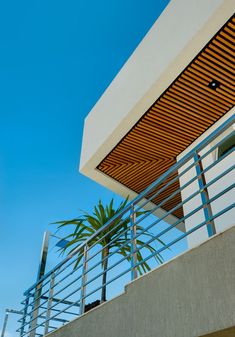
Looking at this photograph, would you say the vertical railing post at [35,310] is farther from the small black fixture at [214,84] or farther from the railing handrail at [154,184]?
the small black fixture at [214,84]

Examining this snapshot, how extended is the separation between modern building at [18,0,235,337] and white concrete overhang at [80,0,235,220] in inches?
0.6

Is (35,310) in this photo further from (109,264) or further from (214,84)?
(214,84)

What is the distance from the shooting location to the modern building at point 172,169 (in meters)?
2.26

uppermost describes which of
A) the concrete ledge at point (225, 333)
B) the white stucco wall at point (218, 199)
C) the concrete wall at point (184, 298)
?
the white stucco wall at point (218, 199)

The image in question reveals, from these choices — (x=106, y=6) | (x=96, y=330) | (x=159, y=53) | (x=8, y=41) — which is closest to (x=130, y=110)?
(x=159, y=53)

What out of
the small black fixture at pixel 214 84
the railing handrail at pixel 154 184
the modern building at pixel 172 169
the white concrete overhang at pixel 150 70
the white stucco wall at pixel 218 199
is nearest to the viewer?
the modern building at pixel 172 169

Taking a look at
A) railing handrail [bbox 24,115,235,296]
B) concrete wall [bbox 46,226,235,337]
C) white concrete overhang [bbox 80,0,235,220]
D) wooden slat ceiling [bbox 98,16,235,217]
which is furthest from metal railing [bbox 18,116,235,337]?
white concrete overhang [bbox 80,0,235,220]

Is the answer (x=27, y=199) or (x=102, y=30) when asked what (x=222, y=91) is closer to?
(x=102, y=30)

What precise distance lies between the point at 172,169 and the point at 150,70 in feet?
8.00

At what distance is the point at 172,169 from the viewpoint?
2943 mm

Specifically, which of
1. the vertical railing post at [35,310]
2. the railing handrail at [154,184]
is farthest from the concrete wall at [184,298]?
the vertical railing post at [35,310]

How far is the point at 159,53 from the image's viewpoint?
4906mm

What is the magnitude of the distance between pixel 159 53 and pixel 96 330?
3433mm

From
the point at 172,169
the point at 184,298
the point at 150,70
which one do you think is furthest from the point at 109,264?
the point at 184,298
